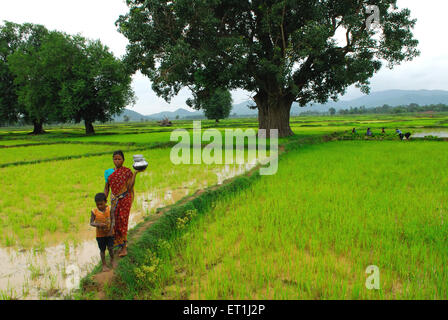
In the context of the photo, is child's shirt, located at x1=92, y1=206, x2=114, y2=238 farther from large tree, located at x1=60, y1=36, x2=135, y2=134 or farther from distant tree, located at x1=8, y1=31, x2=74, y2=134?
distant tree, located at x1=8, y1=31, x2=74, y2=134

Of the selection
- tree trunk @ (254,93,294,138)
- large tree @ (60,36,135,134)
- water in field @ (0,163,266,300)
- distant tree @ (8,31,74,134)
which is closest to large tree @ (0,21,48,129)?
distant tree @ (8,31,74,134)

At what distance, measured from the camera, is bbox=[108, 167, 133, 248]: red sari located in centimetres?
304

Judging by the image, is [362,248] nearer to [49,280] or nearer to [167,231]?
[167,231]

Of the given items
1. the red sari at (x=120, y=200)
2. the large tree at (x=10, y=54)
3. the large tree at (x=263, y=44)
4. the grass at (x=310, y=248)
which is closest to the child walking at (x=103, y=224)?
the red sari at (x=120, y=200)

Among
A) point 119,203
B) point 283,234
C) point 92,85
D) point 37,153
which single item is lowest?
point 283,234

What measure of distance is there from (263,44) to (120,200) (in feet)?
53.4

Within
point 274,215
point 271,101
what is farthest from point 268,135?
point 274,215

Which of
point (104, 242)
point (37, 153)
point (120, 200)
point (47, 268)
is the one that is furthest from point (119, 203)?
point (37, 153)

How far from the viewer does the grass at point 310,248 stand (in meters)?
2.58

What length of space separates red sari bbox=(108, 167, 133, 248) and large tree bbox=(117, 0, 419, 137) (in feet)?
35.2

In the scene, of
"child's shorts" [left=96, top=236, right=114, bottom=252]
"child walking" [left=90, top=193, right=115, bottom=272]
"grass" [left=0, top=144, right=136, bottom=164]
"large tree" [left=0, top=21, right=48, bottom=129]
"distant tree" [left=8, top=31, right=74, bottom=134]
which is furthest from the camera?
"large tree" [left=0, top=21, right=48, bottom=129]

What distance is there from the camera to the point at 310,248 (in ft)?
11.1

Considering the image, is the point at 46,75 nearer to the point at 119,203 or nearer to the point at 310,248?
the point at 119,203
